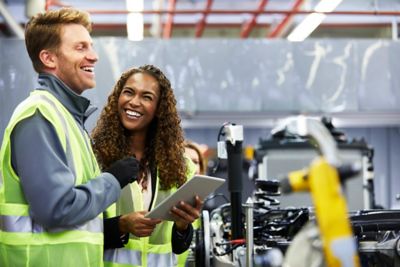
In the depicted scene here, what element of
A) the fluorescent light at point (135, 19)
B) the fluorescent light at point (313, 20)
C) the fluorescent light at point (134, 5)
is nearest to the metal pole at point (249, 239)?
the fluorescent light at point (135, 19)

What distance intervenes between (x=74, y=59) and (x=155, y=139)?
2.32 ft

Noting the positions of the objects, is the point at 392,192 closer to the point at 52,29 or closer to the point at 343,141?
the point at 343,141

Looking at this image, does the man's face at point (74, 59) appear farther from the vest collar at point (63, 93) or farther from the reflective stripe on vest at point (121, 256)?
the reflective stripe on vest at point (121, 256)

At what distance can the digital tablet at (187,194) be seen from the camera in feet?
7.69

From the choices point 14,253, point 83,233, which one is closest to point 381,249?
point 83,233

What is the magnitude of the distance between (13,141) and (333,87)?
205 inches

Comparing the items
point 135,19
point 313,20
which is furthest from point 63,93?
point 313,20

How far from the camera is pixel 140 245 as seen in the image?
2.69 m

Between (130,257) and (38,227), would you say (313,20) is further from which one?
(38,227)

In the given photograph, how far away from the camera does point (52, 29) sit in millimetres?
2250

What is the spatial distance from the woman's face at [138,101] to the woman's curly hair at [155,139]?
34 mm

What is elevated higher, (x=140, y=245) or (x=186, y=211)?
(x=186, y=211)

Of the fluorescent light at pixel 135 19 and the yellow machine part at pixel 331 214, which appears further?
the fluorescent light at pixel 135 19

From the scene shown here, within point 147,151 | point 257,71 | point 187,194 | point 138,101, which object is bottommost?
point 187,194
